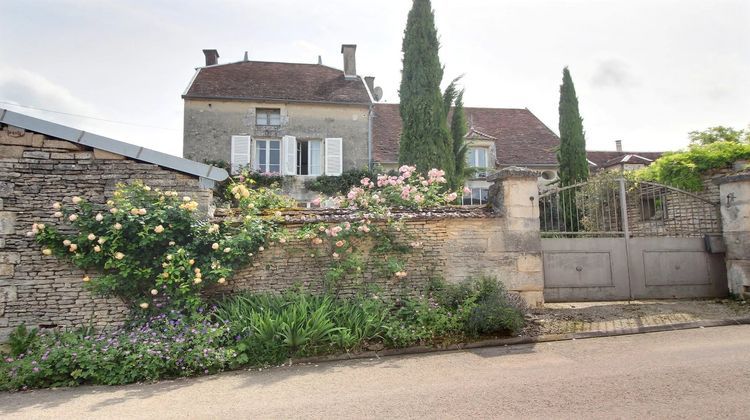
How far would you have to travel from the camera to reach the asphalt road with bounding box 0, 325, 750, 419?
141 inches

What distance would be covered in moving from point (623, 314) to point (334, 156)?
40.0 feet

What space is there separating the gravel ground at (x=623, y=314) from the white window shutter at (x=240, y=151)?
12.6 m

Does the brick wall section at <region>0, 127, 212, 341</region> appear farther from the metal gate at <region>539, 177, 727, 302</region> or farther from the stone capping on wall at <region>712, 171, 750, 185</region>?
the stone capping on wall at <region>712, 171, 750, 185</region>

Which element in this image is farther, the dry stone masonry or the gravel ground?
the gravel ground

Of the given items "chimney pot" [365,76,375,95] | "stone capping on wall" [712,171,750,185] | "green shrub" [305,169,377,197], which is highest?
"chimney pot" [365,76,375,95]

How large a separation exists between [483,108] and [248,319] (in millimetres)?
20089

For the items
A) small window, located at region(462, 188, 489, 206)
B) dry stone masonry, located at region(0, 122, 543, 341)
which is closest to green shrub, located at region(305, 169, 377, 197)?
small window, located at region(462, 188, 489, 206)

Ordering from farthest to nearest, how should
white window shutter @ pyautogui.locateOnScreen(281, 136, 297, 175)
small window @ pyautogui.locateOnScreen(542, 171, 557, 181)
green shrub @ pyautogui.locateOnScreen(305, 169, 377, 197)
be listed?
small window @ pyautogui.locateOnScreen(542, 171, 557, 181) → white window shutter @ pyautogui.locateOnScreen(281, 136, 297, 175) → green shrub @ pyautogui.locateOnScreen(305, 169, 377, 197)

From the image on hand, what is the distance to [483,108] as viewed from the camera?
2311cm

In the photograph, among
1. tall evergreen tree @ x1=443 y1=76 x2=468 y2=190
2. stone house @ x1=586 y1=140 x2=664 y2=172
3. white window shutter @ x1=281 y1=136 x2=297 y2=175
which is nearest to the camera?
tall evergreen tree @ x1=443 y1=76 x2=468 y2=190

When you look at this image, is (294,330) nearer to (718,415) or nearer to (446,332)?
(446,332)

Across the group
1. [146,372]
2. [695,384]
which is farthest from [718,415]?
[146,372]

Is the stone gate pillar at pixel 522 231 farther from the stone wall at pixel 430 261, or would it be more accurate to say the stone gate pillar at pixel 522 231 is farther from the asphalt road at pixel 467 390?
the asphalt road at pixel 467 390

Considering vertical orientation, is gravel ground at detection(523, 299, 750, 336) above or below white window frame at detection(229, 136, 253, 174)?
below
